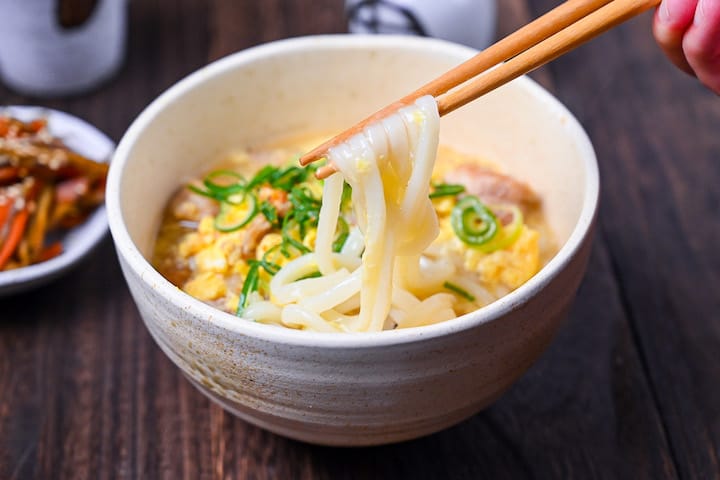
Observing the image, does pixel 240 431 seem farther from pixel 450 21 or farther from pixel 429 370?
pixel 450 21

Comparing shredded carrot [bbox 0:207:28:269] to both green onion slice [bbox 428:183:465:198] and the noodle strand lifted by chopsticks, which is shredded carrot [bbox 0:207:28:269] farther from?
green onion slice [bbox 428:183:465:198]

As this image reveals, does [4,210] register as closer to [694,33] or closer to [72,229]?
[72,229]

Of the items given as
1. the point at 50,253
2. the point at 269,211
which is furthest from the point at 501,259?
the point at 50,253

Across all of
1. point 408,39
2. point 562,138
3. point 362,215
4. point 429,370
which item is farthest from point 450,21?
point 429,370

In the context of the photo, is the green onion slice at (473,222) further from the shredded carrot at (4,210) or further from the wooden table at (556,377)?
the shredded carrot at (4,210)

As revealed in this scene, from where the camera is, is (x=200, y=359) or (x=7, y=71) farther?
(x=7, y=71)

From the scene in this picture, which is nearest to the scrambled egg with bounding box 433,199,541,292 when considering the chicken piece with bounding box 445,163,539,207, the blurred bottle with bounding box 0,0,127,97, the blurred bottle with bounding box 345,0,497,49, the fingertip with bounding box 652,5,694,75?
the chicken piece with bounding box 445,163,539,207
